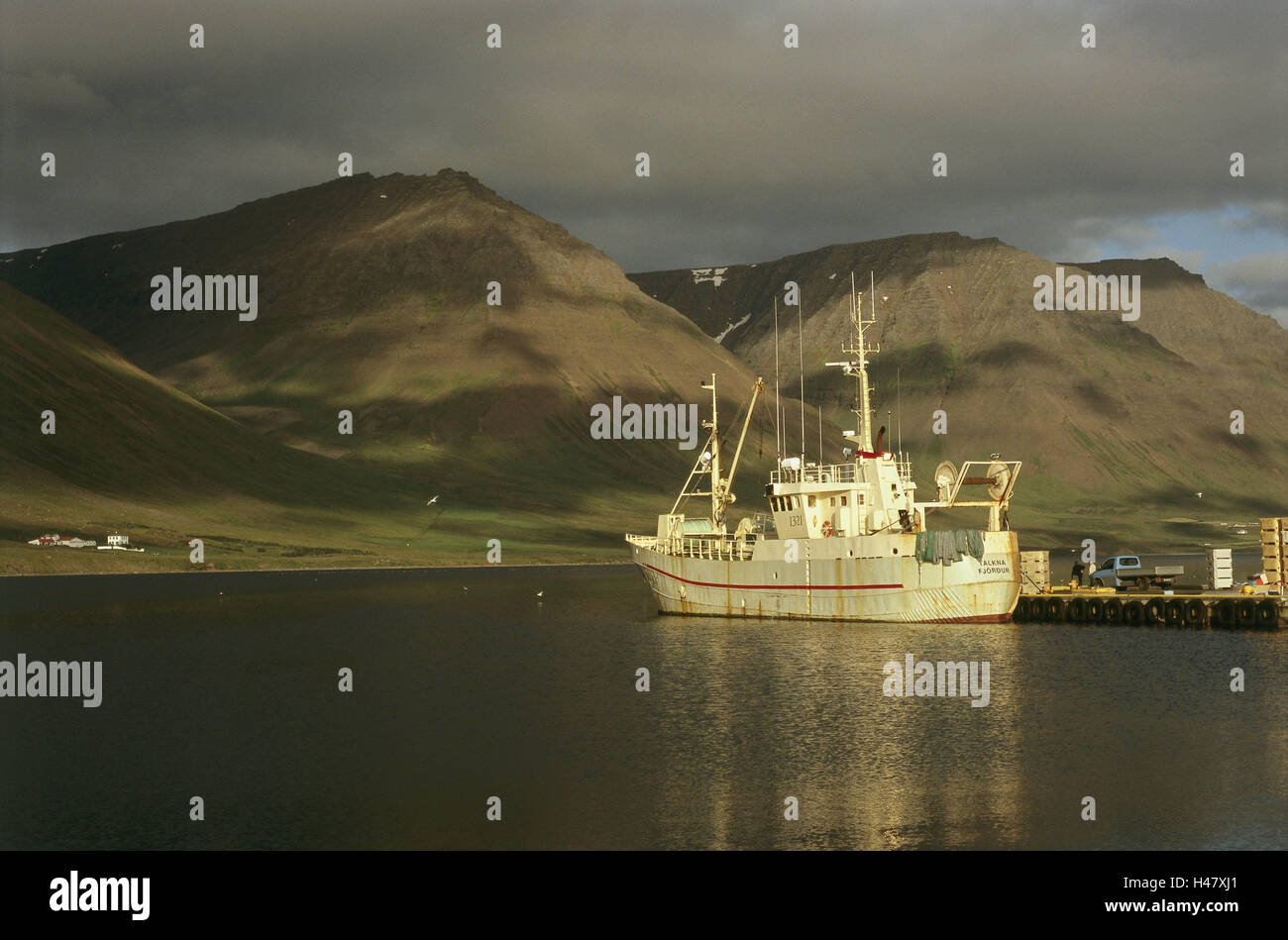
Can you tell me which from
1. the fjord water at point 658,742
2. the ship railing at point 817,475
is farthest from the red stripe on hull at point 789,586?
the ship railing at point 817,475

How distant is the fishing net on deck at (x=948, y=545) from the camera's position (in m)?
83.4

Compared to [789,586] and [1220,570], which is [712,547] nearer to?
[789,586]

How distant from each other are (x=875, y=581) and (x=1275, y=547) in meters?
24.7

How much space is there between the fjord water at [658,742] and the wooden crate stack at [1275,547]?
5.41 meters

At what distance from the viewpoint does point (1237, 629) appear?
85.9 metres

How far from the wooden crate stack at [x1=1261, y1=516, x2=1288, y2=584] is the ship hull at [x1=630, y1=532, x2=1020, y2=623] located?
1509 centimetres

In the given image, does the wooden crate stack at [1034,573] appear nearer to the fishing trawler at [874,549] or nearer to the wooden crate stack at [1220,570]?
the fishing trawler at [874,549]

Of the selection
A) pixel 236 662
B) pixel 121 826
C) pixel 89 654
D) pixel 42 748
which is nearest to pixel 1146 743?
pixel 121 826

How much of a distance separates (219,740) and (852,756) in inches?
989

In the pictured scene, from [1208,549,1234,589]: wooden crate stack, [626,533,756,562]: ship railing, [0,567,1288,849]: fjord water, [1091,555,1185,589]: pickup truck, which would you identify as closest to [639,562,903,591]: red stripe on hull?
[626,533,756,562]: ship railing

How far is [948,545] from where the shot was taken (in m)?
83.8

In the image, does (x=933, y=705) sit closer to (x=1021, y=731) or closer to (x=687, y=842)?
(x=1021, y=731)

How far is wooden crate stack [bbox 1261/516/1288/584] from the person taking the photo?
85.1 m

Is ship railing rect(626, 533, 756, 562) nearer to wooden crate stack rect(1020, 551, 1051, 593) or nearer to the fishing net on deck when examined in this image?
the fishing net on deck
